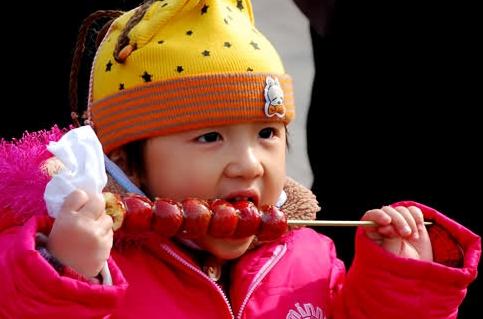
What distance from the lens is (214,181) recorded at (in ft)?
7.22

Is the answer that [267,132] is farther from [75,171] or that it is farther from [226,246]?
[75,171]

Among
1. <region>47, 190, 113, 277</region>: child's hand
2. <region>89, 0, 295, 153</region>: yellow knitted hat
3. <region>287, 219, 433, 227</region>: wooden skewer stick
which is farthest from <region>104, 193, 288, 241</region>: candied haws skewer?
<region>89, 0, 295, 153</region>: yellow knitted hat

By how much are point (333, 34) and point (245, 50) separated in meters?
1.10

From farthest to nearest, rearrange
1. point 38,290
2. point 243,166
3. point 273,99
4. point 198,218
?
point 273,99 < point 243,166 < point 198,218 < point 38,290

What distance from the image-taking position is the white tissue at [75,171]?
180 centimetres

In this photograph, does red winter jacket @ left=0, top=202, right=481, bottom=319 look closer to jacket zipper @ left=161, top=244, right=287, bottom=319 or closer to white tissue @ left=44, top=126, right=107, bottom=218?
jacket zipper @ left=161, top=244, right=287, bottom=319

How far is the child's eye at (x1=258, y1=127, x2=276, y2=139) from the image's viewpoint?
232 centimetres

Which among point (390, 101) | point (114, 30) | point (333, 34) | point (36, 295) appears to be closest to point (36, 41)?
point (114, 30)

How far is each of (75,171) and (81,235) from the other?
0.13 meters

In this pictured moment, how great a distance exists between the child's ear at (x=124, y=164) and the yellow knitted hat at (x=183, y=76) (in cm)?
3

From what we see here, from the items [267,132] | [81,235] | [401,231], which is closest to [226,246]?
[267,132]

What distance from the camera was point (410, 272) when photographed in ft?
7.36

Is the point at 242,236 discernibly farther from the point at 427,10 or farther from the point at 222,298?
the point at 427,10

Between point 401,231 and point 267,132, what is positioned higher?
point 267,132
